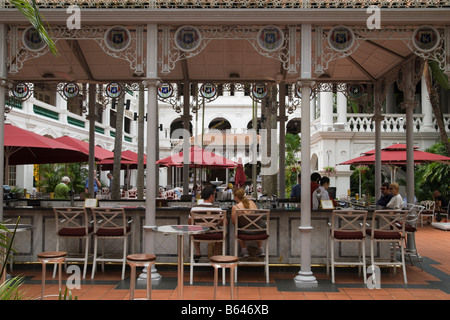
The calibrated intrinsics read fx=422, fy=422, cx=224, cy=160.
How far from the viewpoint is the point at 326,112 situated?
20.2 m

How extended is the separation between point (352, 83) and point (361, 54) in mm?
1336

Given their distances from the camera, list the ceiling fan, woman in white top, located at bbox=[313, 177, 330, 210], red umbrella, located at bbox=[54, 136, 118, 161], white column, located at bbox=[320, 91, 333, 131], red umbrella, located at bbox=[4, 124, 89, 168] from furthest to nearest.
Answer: white column, located at bbox=[320, 91, 333, 131] → red umbrella, located at bbox=[54, 136, 118, 161] → the ceiling fan → red umbrella, located at bbox=[4, 124, 89, 168] → woman in white top, located at bbox=[313, 177, 330, 210]

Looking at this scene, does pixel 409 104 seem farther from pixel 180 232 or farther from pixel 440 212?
pixel 440 212


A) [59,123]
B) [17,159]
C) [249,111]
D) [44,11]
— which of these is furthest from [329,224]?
[249,111]

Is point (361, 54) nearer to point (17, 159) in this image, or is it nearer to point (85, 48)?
point (85, 48)

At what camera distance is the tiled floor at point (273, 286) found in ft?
20.5

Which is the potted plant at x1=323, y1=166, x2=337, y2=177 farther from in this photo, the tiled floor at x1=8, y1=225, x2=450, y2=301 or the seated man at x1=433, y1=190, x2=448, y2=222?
the tiled floor at x1=8, y1=225, x2=450, y2=301

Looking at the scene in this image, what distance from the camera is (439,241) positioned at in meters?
11.9

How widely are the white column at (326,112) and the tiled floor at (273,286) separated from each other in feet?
39.4

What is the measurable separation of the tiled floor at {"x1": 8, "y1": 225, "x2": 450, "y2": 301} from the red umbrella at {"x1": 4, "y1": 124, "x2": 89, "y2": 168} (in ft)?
7.67

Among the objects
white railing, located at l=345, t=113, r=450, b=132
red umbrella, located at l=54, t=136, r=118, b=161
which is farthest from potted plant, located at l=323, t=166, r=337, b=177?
red umbrella, located at l=54, t=136, r=118, b=161

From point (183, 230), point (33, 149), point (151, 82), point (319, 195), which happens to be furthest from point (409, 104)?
point (33, 149)

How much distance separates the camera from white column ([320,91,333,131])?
784 inches

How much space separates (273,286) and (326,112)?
47.9 feet
